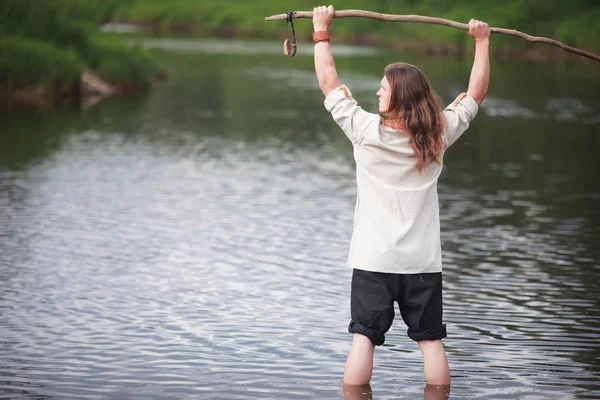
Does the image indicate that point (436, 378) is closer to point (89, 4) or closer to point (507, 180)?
point (507, 180)

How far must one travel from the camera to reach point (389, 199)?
5.74m

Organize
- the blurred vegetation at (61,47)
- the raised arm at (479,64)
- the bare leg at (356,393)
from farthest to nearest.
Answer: the blurred vegetation at (61,47) → the bare leg at (356,393) → the raised arm at (479,64)

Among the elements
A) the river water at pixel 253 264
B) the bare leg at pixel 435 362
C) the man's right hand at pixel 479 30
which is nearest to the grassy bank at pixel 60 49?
the river water at pixel 253 264

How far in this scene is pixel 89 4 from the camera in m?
34.2

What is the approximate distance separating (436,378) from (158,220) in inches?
290

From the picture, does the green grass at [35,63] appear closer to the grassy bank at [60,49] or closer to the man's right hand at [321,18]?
the grassy bank at [60,49]

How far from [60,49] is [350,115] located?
25.5m

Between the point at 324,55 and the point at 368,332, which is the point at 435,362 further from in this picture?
the point at 324,55

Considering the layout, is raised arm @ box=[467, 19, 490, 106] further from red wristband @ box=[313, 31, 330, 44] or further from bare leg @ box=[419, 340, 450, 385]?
bare leg @ box=[419, 340, 450, 385]

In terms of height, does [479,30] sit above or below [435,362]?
above

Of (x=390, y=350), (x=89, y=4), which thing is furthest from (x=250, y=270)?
(x=89, y=4)

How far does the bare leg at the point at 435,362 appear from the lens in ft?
19.3

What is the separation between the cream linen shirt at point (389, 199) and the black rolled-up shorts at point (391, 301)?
0.06 meters

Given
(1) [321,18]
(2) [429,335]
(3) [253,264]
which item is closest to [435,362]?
(2) [429,335]
